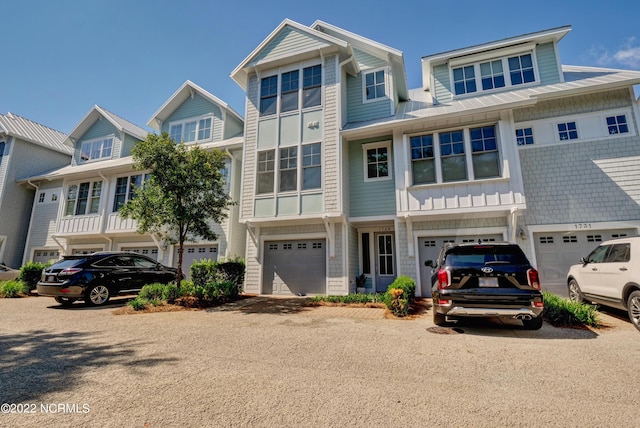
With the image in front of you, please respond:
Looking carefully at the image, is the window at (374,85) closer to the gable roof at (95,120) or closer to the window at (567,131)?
the window at (567,131)

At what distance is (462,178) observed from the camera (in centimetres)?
1043

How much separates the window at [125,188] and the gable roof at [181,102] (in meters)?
3.14

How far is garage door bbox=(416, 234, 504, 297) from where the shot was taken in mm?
10539

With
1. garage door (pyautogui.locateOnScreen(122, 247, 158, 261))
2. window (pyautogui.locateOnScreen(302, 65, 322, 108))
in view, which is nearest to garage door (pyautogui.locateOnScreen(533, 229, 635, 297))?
window (pyautogui.locateOnScreen(302, 65, 322, 108))

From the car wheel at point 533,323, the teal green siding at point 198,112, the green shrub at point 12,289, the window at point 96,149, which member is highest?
the teal green siding at point 198,112

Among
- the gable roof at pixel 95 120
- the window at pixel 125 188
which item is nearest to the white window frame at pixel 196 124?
the gable roof at pixel 95 120

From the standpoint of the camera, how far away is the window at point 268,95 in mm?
12984

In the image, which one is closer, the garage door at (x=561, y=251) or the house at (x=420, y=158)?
the garage door at (x=561, y=251)

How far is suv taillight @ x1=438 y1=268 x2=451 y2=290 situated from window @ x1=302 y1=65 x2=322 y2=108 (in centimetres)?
894

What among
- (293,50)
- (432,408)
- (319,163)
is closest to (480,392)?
(432,408)

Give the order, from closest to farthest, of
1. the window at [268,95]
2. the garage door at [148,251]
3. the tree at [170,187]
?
the tree at [170,187]
the window at [268,95]
the garage door at [148,251]

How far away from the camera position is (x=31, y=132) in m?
20.6

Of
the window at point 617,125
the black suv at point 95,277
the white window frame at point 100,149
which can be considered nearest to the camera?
the black suv at point 95,277

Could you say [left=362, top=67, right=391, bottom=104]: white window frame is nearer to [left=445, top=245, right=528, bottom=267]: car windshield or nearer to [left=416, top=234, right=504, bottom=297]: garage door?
[left=416, top=234, right=504, bottom=297]: garage door
